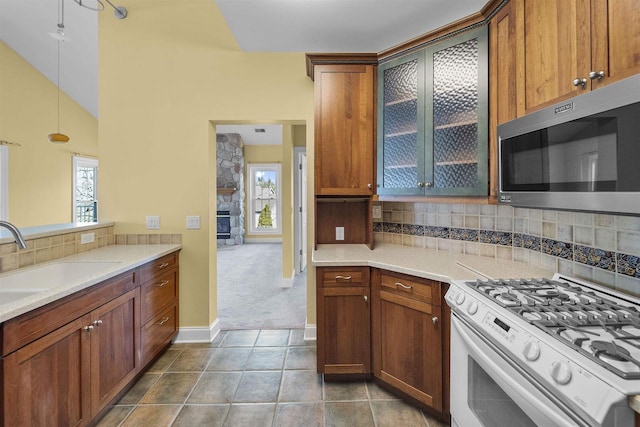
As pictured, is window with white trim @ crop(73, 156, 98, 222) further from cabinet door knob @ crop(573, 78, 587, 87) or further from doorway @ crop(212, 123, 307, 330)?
cabinet door knob @ crop(573, 78, 587, 87)

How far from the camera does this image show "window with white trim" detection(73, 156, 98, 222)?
5902mm

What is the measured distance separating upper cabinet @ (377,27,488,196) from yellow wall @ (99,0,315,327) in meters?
0.83

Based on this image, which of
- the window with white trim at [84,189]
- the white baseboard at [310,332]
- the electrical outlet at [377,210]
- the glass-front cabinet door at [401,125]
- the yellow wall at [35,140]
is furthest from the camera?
the window with white trim at [84,189]

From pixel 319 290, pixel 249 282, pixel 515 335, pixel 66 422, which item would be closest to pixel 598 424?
pixel 515 335

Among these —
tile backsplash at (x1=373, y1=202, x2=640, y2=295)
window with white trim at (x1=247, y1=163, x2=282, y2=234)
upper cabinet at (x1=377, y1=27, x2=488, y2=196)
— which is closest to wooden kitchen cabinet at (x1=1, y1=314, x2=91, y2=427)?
upper cabinet at (x1=377, y1=27, x2=488, y2=196)

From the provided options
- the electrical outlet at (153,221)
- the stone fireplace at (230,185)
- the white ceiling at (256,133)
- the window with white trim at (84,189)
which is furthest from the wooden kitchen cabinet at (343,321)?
the stone fireplace at (230,185)

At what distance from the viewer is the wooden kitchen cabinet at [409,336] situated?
1.78 metres

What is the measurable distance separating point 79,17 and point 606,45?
185 inches

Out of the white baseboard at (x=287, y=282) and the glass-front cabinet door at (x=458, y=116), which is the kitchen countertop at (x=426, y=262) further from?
the white baseboard at (x=287, y=282)

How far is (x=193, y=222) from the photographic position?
282 centimetres

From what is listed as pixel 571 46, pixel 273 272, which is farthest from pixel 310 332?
pixel 273 272

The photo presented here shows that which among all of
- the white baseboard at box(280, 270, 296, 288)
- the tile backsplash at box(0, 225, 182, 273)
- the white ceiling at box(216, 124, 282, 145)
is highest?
the white ceiling at box(216, 124, 282, 145)

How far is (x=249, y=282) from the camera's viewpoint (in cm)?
495

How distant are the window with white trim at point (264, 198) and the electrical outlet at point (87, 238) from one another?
6.60 meters
